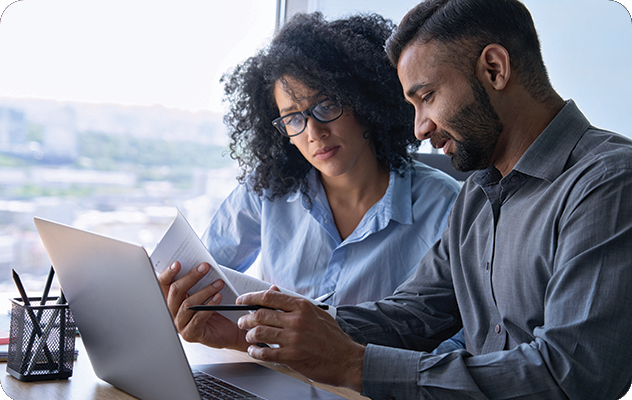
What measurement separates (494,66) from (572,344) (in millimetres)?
543

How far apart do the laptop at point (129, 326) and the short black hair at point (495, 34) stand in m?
0.70

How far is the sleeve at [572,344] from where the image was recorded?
78cm

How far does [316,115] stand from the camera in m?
1.59

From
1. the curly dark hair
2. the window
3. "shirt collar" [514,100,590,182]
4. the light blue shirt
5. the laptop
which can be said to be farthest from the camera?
the window

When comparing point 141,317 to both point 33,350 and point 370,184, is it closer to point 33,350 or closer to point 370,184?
point 33,350

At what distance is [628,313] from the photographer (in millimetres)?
787

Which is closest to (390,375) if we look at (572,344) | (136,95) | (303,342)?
(303,342)

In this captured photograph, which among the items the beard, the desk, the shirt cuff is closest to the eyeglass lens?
the beard

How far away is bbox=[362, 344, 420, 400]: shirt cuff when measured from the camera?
33.6 inches

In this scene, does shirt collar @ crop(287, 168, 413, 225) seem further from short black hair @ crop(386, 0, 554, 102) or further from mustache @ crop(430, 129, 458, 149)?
short black hair @ crop(386, 0, 554, 102)

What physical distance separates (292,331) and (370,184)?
0.90m

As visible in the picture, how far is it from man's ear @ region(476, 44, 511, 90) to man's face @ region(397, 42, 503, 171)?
19 millimetres

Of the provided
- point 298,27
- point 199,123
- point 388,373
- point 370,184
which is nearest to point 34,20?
point 199,123

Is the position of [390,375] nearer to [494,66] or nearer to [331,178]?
[494,66]
